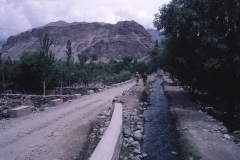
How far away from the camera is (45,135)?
33.1 feet

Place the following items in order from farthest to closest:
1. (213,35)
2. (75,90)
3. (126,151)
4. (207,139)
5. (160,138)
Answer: (75,90) → (213,35) → (160,138) → (207,139) → (126,151)

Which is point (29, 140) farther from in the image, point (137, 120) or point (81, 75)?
point (81, 75)

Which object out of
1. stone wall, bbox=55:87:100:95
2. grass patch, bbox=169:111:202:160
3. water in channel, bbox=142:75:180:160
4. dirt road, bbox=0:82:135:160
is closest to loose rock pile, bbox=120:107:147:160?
water in channel, bbox=142:75:180:160

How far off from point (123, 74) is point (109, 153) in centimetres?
4669

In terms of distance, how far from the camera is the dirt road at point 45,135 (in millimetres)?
8047

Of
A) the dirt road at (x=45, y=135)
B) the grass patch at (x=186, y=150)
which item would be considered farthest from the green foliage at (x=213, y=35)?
the dirt road at (x=45, y=135)

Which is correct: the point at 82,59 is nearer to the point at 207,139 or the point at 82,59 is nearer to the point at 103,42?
the point at 207,139

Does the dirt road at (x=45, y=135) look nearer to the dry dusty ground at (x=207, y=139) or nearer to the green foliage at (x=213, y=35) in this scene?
the dry dusty ground at (x=207, y=139)

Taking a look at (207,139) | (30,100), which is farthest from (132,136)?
(30,100)

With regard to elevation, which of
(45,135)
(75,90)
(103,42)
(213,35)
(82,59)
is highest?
(103,42)

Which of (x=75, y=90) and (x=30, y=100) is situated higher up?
(x=75, y=90)

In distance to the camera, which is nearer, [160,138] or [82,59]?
[160,138]

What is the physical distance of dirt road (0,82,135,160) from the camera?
8.05m

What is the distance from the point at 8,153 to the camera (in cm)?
792
